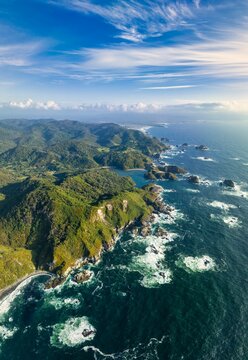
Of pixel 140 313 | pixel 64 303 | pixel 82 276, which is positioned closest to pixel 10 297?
pixel 64 303

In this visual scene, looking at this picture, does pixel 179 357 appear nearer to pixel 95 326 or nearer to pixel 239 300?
pixel 95 326

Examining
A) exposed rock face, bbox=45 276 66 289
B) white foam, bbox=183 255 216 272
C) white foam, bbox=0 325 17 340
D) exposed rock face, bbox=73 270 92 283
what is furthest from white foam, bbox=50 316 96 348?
white foam, bbox=183 255 216 272

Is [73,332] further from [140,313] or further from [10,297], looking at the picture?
[10,297]

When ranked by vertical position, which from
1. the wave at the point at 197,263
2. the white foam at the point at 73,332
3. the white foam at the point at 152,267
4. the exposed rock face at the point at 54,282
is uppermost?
the wave at the point at 197,263

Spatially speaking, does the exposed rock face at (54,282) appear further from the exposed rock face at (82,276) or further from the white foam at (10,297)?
the white foam at (10,297)

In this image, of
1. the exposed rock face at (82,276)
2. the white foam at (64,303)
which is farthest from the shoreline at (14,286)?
the white foam at (64,303)

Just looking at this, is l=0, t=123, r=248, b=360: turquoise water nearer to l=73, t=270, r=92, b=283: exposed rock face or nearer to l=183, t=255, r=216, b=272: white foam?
l=183, t=255, r=216, b=272: white foam
